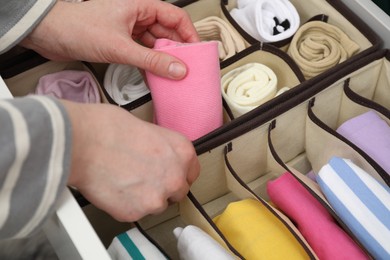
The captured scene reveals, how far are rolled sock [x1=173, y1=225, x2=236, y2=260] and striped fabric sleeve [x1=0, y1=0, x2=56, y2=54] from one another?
1.20ft

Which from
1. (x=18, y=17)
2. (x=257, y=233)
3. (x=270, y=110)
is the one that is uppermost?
(x=18, y=17)

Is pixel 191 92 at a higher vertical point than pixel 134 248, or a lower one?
higher

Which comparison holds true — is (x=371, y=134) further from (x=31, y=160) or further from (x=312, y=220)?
(x=31, y=160)

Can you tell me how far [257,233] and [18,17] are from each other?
0.46 metres

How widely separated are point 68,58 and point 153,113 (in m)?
0.16

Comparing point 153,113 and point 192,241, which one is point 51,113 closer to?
point 192,241

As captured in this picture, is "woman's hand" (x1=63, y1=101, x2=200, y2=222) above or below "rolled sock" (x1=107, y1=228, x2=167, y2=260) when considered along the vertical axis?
above

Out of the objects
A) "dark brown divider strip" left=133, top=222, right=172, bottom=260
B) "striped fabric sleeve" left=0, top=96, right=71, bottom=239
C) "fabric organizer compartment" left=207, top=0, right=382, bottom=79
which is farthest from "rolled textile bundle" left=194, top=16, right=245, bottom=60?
"striped fabric sleeve" left=0, top=96, right=71, bottom=239

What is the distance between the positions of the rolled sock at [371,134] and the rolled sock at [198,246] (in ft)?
0.91

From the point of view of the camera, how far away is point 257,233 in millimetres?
789

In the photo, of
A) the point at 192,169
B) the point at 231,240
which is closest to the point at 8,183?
the point at 192,169

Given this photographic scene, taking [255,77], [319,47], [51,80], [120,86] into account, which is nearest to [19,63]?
[51,80]

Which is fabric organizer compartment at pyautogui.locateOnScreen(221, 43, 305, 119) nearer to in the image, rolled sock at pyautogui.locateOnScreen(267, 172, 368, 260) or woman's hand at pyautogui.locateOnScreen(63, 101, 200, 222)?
rolled sock at pyautogui.locateOnScreen(267, 172, 368, 260)

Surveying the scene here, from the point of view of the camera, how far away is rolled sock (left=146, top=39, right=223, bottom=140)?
830 millimetres
